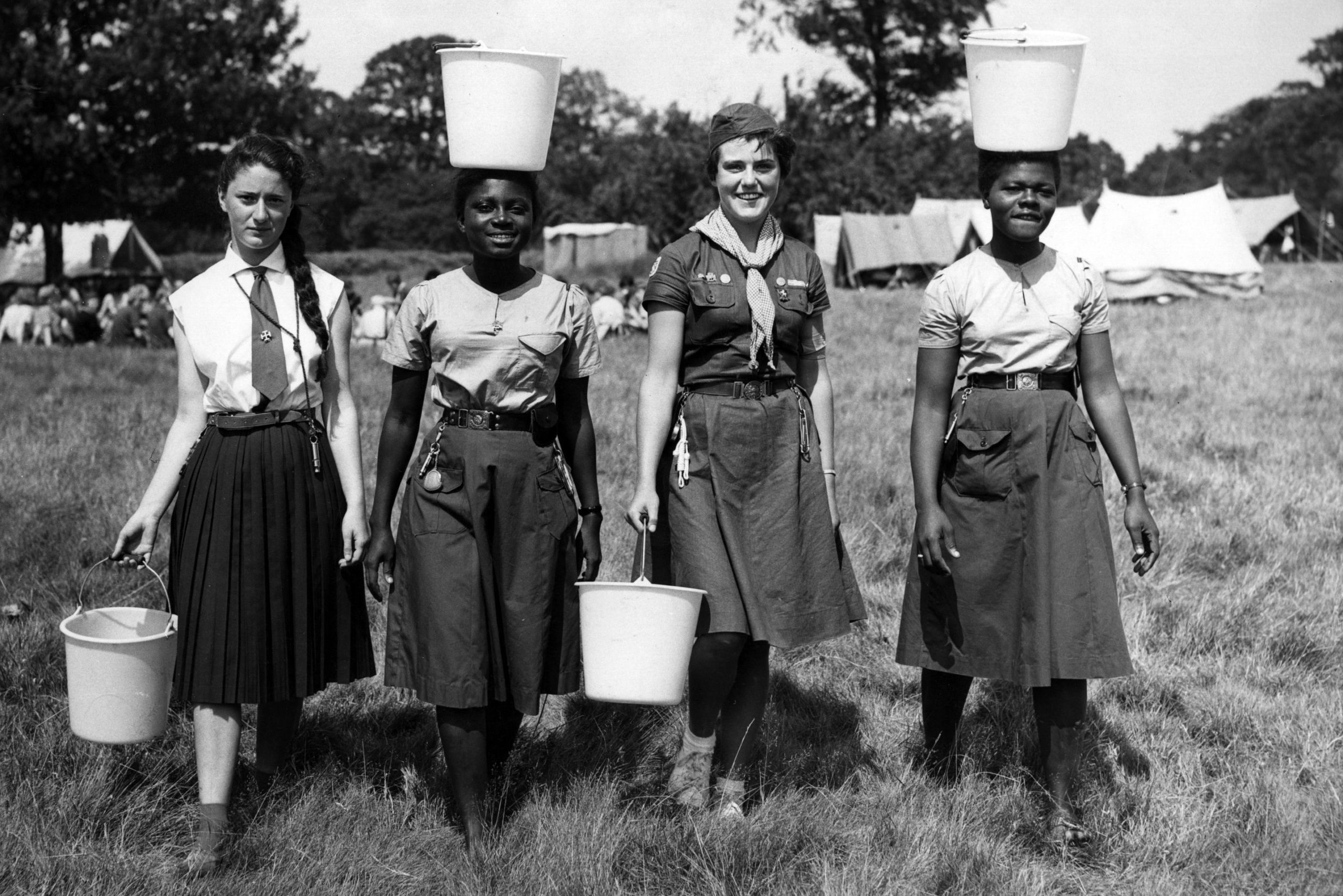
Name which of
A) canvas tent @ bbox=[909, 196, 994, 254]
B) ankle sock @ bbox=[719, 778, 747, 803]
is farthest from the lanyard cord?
canvas tent @ bbox=[909, 196, 994, 254]

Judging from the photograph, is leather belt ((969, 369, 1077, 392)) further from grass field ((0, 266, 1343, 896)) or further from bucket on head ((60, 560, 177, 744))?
bucket on head ((60, 560, 177, 744))

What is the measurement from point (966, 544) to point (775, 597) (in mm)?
571

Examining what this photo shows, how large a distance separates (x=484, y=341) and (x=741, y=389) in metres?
0.73

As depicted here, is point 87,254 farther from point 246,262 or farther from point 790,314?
point 790,314

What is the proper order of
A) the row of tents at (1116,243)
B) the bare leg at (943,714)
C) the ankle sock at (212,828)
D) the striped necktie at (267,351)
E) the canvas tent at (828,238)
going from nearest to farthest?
the ankle sock at (212,828) < the striped necktie at (267,351) < the bare leg at (943,714) < the row of tents at (1116,243) < the canvas tent at (828,238)

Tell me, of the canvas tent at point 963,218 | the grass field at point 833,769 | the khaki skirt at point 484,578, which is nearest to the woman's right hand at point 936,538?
the grass field at point 833,769

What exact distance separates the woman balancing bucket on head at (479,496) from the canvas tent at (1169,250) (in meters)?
20.6

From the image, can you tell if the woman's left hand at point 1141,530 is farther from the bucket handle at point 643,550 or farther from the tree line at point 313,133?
the tree line at point 313,133

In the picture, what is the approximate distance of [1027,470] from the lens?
3588 mm

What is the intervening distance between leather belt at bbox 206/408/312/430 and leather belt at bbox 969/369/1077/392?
6.26 ft

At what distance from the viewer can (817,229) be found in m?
31.1

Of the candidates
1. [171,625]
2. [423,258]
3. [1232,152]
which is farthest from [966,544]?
[1232,152]

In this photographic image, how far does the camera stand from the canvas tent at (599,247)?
3494cm

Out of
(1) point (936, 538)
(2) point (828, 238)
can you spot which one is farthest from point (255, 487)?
(2) point (828, 238)
